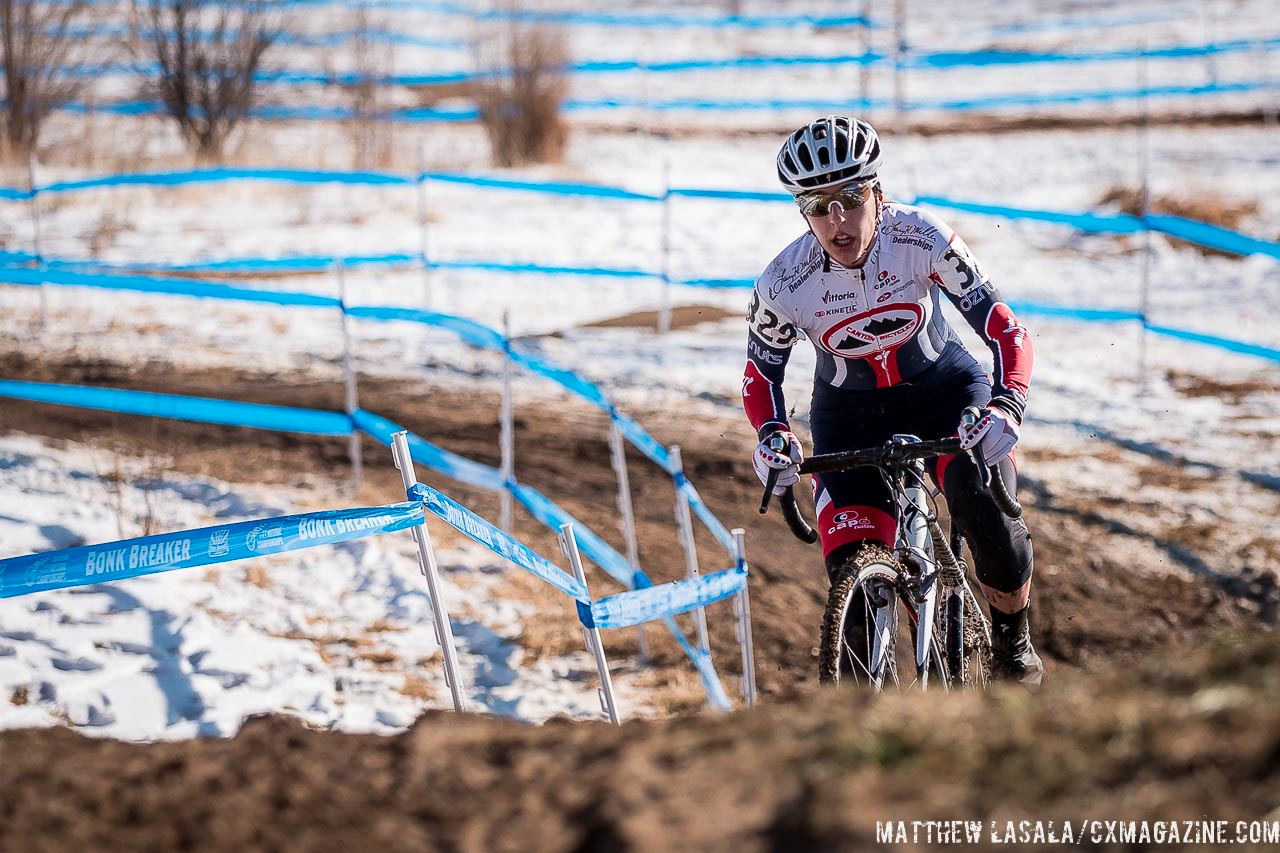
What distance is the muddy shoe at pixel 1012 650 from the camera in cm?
461

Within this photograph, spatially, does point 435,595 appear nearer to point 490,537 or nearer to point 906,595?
point 490,537

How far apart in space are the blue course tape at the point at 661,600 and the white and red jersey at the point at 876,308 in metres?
0.65

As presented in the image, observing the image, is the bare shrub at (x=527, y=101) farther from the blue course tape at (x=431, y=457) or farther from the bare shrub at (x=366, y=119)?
the blue course tape at (x=431, y=457)

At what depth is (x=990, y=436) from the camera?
4.00m

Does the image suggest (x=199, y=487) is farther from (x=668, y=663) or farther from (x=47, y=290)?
(x=47, y=290)

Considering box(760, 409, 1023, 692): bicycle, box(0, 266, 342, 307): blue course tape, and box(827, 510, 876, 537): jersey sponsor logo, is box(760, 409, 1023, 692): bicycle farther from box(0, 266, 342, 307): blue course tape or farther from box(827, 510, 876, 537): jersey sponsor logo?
box(0, 266, 342, 307): blue course tape

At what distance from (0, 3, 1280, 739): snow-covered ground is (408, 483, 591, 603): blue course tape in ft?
4.31

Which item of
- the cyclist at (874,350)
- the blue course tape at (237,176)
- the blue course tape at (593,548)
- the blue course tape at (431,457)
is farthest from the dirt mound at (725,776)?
the blue course tape at (237,176)

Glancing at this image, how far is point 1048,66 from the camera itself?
26.9 metres

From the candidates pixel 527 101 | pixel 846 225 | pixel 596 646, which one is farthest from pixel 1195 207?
pixel 596 646

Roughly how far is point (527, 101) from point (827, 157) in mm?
15294

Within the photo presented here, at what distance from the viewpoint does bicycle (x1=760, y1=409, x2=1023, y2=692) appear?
393cm

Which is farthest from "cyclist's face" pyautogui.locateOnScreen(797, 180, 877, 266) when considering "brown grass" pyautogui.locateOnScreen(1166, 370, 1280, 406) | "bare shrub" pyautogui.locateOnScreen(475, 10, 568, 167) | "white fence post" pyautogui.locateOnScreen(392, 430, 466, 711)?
"bare shrub" pyautogui.locateOnScreen(475, 10, 568, 167)

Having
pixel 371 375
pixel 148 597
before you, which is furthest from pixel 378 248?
pixel 148 597
